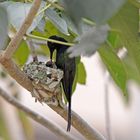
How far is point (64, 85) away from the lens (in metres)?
0.68

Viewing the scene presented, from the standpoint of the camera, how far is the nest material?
0.68m

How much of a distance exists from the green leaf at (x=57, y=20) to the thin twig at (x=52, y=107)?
8 centimetres

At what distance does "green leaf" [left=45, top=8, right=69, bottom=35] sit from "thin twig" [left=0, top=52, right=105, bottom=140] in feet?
0.25

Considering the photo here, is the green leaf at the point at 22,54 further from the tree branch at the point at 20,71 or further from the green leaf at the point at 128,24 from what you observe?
the green leaf at the point at 128,24

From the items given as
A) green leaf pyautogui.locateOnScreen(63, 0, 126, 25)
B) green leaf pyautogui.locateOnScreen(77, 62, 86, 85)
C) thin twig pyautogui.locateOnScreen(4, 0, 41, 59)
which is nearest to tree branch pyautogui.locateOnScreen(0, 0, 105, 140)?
thin twig pyautogui.locateOnScreen(4, 0, 41, 59)

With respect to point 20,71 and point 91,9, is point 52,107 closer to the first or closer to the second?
point 20,71

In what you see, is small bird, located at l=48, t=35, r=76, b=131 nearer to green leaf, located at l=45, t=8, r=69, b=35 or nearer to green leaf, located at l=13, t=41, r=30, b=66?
green leaf, located at l=45, t=8, r=69, b=35

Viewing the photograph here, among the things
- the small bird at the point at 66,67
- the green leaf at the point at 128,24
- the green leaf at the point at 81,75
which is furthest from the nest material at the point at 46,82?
the green leaf at the point at 81,75

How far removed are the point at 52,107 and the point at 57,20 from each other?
141 mm

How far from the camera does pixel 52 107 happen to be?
70cm

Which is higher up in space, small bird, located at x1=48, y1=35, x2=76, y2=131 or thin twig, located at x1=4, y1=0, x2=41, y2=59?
thin twig, located at x1=4, y1=0, x2=41, y2=59

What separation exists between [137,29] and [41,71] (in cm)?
19

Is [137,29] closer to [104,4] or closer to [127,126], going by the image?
[104,4]

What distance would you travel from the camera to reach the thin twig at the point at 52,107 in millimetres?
607
